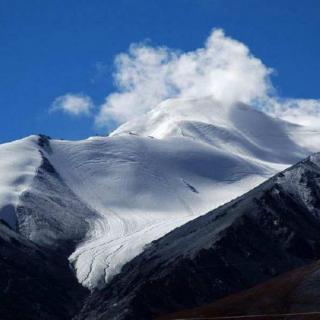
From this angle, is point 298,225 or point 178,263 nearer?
point 178,263

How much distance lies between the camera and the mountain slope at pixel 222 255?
140500 mm

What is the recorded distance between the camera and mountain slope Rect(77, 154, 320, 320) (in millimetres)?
140500

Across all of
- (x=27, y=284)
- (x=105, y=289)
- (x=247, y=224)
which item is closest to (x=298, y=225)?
(x=247, y=224)

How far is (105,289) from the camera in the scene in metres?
155

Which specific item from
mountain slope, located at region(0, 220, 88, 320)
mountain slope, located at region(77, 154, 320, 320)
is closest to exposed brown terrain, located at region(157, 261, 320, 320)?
mountain slope, located at region(77, 154, 320, 320)

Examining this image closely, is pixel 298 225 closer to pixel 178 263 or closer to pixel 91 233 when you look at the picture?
pixel 178 263

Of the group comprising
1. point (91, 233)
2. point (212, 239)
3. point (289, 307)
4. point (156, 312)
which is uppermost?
point (91, 233)

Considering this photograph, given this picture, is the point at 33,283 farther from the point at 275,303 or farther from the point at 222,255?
the point at 275,303

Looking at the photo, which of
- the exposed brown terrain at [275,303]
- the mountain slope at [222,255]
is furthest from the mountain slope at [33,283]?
the exposed brown terrain at [275,303]

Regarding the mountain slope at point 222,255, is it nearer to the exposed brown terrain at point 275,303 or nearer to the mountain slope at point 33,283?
the mountain slope at point 33,283

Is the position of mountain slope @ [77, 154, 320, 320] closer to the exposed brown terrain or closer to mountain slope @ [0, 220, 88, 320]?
mountain slope @ [0, 220, 88, 320]

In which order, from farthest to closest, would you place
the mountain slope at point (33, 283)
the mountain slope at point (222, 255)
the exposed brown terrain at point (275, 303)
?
1. the mountain slope at point (33, 283)
2. the mountain slope at point (222, 255)
3. the exposed brown terrain at point (275, 303)

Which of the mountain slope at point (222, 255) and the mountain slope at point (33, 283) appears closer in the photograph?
the mountain slope at point (222, 255)

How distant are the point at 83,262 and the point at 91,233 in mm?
23539
